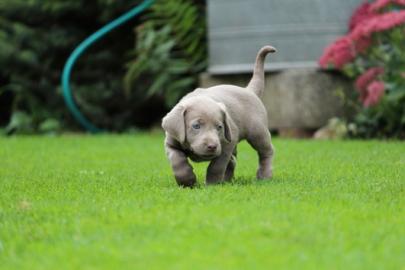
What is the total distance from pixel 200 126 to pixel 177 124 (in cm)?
15

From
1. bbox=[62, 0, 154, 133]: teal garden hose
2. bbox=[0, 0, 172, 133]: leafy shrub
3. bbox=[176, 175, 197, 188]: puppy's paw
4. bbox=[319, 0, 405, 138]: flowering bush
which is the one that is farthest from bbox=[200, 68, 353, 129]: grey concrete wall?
bbox=[176, 175, 197, 188]: puppy's paw

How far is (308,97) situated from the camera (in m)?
10.3

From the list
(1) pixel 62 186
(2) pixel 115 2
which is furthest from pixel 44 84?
(1) pixel 62 186

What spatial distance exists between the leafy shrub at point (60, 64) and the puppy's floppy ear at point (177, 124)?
7349 mm

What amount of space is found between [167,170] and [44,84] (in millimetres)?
6556

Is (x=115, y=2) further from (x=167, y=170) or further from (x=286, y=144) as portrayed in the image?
(x=167, y=170)

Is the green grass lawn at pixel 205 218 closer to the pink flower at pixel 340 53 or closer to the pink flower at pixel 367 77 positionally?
the pink flower at pixel 367 77

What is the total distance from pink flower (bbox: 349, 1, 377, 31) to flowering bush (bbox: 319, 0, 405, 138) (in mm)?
36

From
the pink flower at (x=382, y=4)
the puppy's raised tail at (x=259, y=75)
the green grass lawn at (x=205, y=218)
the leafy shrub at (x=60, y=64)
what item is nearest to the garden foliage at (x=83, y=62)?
the leafy shrub at (x=60, y=64)

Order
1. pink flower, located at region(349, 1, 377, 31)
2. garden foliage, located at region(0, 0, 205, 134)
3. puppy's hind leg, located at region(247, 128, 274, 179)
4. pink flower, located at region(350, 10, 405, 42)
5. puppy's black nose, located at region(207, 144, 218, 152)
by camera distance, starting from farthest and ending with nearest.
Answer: garden foliage, located at region(0, 0, 205, 134)
pink flower, located at region(349, 1, 377, 31)
pink flower, located at region(350, 10, 405, 42)
puppy's hind leg, located at region(247, 128, 274, 179)
puppy's black nose, located at region(207, 144, 218, 152)

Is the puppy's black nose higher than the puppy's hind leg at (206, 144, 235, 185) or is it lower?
higher

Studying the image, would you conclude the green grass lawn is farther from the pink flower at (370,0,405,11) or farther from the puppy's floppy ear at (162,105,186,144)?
the pink flower at (370,0,405,11)

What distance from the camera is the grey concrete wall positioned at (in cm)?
1023

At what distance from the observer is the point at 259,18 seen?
10.5 metres
